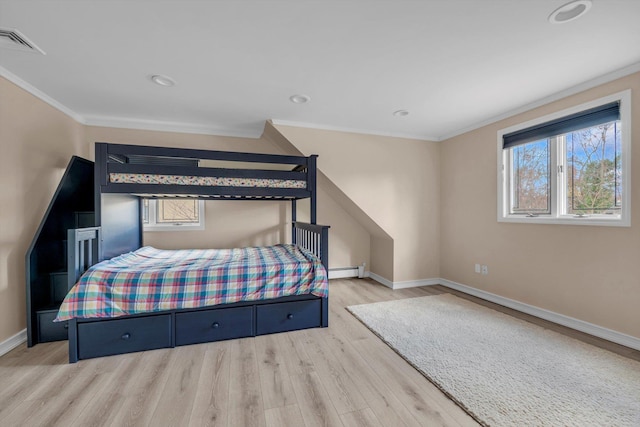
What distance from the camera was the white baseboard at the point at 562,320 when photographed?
6.85 ft

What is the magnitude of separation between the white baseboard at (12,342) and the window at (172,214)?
145cm

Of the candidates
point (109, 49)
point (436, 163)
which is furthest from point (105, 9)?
point (436, 163)

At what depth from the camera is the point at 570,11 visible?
1.44m

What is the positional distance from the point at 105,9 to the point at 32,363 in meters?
2.42

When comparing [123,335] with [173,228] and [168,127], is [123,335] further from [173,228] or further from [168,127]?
[168,127]

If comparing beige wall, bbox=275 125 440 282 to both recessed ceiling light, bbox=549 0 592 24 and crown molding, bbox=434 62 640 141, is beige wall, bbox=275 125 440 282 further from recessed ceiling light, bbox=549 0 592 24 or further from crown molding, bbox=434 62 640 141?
recessed ceiling light, bbox=549 0 592 24

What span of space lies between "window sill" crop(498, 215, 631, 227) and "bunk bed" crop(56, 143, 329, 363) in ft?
7.11

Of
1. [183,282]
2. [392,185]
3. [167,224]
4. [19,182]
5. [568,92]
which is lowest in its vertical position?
[183,282]

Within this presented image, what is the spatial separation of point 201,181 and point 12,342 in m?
1.91

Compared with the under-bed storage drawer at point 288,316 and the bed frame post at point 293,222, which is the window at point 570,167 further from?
the bed frame post at point 293,222

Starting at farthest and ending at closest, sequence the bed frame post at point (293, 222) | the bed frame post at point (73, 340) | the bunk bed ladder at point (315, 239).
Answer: the bed frame post at point (293, 222) < the bunk bed ladder at point (315, 239) < the bed frame post at point (73, 340)

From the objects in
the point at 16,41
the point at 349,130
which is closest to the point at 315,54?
the point at 349,130

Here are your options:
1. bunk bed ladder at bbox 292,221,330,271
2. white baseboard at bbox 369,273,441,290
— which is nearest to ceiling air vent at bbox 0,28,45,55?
bunk bed ladder at bbox 292,221,330,271

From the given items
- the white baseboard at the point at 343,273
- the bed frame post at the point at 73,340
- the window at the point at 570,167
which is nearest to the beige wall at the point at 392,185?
the white baseboard at the point at 343,273
